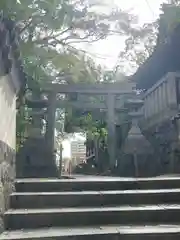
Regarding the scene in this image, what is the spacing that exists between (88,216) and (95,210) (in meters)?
0.12

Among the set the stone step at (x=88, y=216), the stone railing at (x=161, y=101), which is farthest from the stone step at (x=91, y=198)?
the stone railing at (x=161, y=101)

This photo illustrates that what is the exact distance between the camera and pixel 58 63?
9305 millimetres

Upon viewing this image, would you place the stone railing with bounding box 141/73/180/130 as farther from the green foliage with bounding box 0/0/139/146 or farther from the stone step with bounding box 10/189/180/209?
the stone step with bounding box 10/189/180/209

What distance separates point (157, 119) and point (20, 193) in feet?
22.8

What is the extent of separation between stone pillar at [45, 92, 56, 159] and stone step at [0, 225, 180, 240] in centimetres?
800

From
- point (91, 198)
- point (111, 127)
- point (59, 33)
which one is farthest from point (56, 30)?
point (91, 198)

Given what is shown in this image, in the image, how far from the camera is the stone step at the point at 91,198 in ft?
14.5

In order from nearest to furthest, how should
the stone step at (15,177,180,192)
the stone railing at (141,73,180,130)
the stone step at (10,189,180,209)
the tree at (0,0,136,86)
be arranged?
the stone step at (10,189,180,209), the stone step at (15,177,180,192), the tree at (0,0,136,86), the stone railing at (141,73,180,130)

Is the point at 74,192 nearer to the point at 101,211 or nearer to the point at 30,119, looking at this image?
the point at 101,211

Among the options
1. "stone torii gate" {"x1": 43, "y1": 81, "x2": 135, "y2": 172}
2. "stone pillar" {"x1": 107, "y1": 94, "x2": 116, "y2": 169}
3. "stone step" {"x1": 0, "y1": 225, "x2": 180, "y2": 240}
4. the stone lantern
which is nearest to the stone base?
"stone torii gate" {"x1": 43, "y1": 81, "x2": 135, "y2": 172}

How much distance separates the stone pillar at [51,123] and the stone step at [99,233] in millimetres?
7998

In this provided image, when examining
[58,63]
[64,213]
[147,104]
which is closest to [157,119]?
[147,104]

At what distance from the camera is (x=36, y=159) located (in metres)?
11.5

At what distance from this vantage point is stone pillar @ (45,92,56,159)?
1176cm
